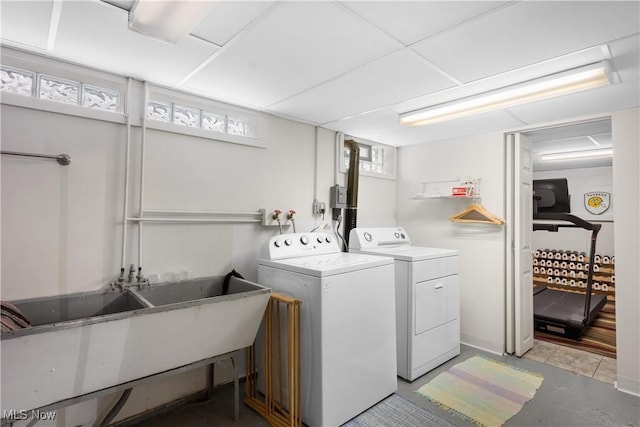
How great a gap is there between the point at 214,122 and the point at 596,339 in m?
4.70

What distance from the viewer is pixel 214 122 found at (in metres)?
2.57

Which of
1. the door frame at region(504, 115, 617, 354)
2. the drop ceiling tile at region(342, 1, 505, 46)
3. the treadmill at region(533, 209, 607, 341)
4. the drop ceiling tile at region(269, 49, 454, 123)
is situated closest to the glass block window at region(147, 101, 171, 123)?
the drop ceiling tile at region(269, 49, 454, 123)

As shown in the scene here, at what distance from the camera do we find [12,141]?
1733 mm

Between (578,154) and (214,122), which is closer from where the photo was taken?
(214,122)

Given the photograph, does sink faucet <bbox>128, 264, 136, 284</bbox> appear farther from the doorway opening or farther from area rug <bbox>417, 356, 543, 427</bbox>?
the doorway opening

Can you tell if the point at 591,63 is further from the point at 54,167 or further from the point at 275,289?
the point at 54,167

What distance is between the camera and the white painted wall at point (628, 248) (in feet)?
7.98

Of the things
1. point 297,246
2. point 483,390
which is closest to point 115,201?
point 297,246

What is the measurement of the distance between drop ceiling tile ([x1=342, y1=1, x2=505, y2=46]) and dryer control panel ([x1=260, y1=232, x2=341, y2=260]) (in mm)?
1646

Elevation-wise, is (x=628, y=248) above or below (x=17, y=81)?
below

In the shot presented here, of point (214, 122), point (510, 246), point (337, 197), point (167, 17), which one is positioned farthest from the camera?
point (337, 197)

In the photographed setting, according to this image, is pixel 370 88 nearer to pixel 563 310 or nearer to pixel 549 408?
pixel 549 408

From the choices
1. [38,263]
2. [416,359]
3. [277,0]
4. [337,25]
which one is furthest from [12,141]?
[416,359]

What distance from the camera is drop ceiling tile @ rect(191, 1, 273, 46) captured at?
136 cm
